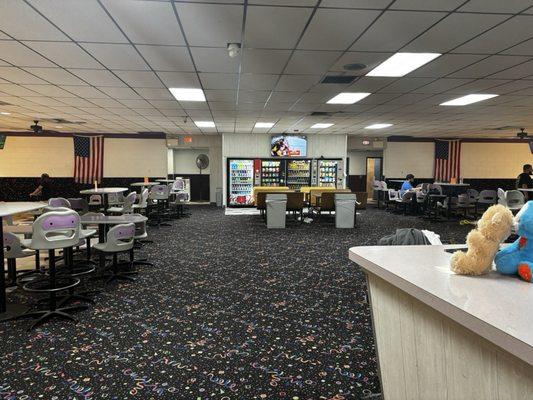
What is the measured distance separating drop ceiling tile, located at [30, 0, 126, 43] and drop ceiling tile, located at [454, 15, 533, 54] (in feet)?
12.9

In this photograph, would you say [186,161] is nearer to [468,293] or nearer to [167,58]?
[167,58]

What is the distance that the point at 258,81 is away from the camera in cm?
566

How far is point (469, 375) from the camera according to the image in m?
1.04

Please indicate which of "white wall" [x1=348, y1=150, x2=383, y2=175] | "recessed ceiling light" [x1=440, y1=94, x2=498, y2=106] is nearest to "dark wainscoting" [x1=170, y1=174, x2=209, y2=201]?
"white wall" [x1=348, y1=150, x2=383, y2=175]

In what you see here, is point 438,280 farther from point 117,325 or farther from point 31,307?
point 31,307

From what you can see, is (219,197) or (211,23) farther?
Answer: (219,197)

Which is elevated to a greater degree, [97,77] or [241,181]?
[97,77]

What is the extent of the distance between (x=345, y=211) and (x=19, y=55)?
7.20 m

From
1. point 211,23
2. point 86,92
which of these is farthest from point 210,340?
point 86,92

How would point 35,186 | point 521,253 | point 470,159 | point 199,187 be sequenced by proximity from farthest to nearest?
point 199,187, point 470,159, point 35,186, point 521,253

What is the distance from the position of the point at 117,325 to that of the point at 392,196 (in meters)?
10.8

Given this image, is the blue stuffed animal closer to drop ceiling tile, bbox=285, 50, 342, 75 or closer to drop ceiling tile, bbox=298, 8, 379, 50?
drop ceiling tile, bbox=298, 8, 379, 50

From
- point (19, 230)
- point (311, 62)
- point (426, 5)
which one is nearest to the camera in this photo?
point (426, 5)

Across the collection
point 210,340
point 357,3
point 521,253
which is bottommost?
point 210,340
